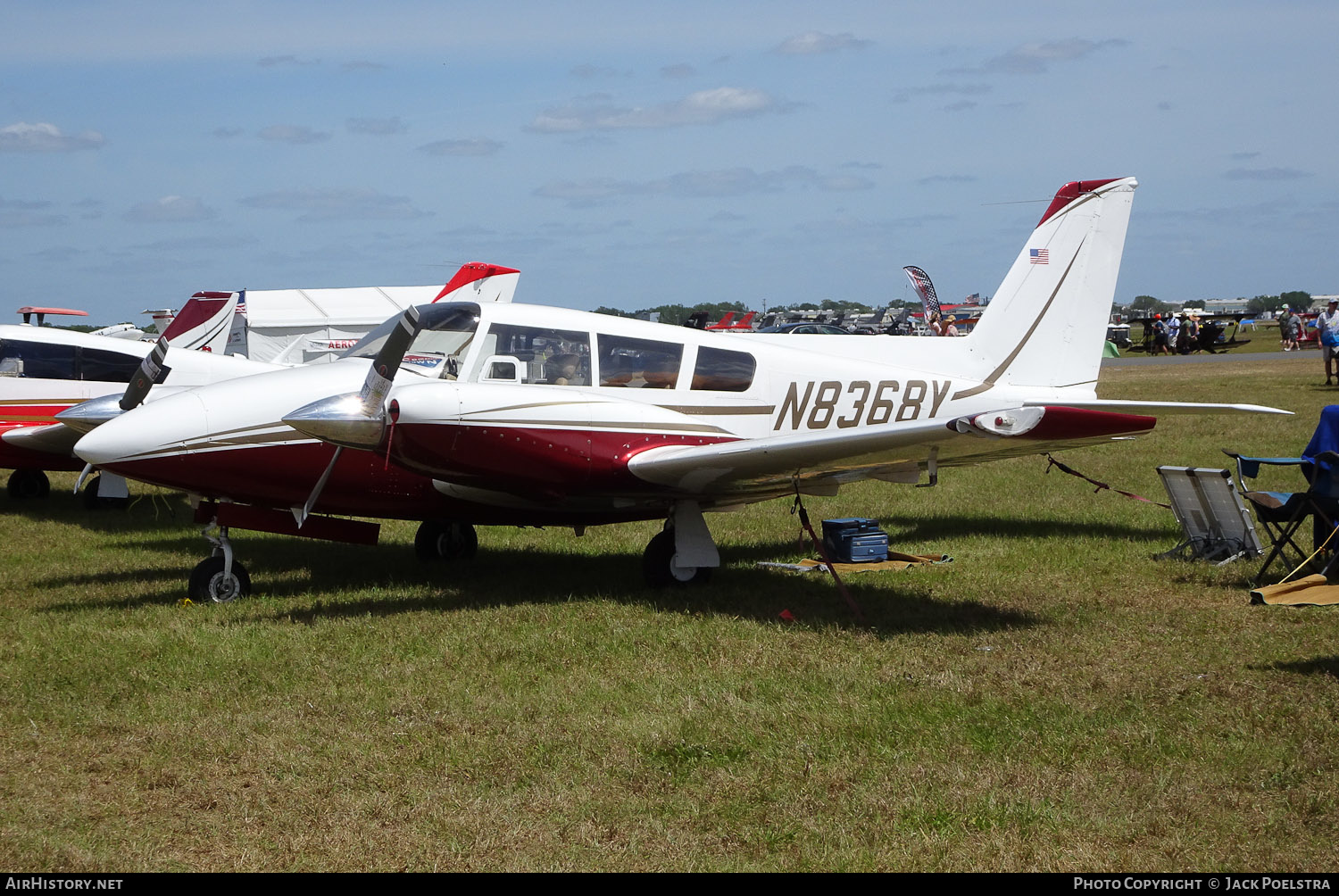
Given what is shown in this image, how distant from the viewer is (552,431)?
8.40m

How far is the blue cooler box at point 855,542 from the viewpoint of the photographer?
10023 mm

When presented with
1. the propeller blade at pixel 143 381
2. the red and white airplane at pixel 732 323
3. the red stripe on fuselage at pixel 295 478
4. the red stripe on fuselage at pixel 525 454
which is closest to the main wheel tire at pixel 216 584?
the red stripe on fuselage at pixel 295 478

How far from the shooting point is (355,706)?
6242mm

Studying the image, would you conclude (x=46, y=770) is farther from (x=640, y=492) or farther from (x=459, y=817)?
(x=640, y=492)

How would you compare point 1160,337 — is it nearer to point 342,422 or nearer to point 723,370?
Answer: point 723,370

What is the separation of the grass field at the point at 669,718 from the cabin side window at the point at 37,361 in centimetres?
439

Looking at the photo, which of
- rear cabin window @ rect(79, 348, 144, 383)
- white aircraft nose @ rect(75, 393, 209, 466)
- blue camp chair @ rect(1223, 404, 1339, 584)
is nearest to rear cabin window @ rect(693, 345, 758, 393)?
white aircraft nose @ rect(75, 393, 209, 466)

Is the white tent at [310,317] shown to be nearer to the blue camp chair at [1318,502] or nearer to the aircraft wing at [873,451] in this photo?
the aircraft wing at [873,451]

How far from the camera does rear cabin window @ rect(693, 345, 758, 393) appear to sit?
9211 mm

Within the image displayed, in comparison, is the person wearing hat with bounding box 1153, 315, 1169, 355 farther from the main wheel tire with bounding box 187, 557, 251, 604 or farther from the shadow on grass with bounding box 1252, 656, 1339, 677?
the main wheel tire with bounding box 187, 557, 251, 604

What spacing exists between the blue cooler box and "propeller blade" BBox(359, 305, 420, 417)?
12.9ft

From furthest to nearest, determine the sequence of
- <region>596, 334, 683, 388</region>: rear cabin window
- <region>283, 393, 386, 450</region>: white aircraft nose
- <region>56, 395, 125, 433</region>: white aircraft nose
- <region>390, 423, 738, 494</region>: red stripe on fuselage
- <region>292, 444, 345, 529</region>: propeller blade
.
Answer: <region>56, 395, 125, 433</region>: white aircraft nose, <region>596, 334, 683, 388</region>: rear cabin window, <region>292, 444, 345, 529</region>: propeller blade, <region>390, 423, 738, 494</region>: red stripe on fuselage, <region>283, 393, 386, 450</region>: white aircraft nose

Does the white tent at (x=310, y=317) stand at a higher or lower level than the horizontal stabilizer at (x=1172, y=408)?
higher

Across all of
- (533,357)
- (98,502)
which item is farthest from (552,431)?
(98,502)
